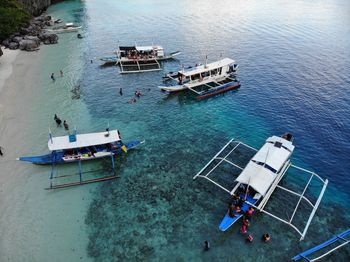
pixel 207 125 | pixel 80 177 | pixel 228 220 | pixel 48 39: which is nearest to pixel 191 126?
pixel 207 125

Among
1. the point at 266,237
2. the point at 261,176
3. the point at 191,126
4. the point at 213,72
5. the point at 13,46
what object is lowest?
the point at 266,237

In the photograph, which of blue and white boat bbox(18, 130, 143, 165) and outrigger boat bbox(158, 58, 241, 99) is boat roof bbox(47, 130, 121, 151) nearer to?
blue and white boat bbox(18, 130, 143, 165)

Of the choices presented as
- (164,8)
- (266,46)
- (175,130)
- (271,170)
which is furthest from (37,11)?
(271,170)

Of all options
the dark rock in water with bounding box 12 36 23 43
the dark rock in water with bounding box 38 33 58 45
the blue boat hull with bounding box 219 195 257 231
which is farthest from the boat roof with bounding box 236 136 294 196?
the dark rock in water with bounding box 12 36 23 43

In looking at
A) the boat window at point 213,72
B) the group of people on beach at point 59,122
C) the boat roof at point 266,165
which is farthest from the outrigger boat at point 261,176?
the boat window at point 213,72

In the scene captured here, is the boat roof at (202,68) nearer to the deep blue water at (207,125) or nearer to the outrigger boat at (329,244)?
the deep blue water at (207,125)

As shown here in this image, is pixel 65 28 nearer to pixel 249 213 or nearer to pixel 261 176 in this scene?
pixel 261 176
